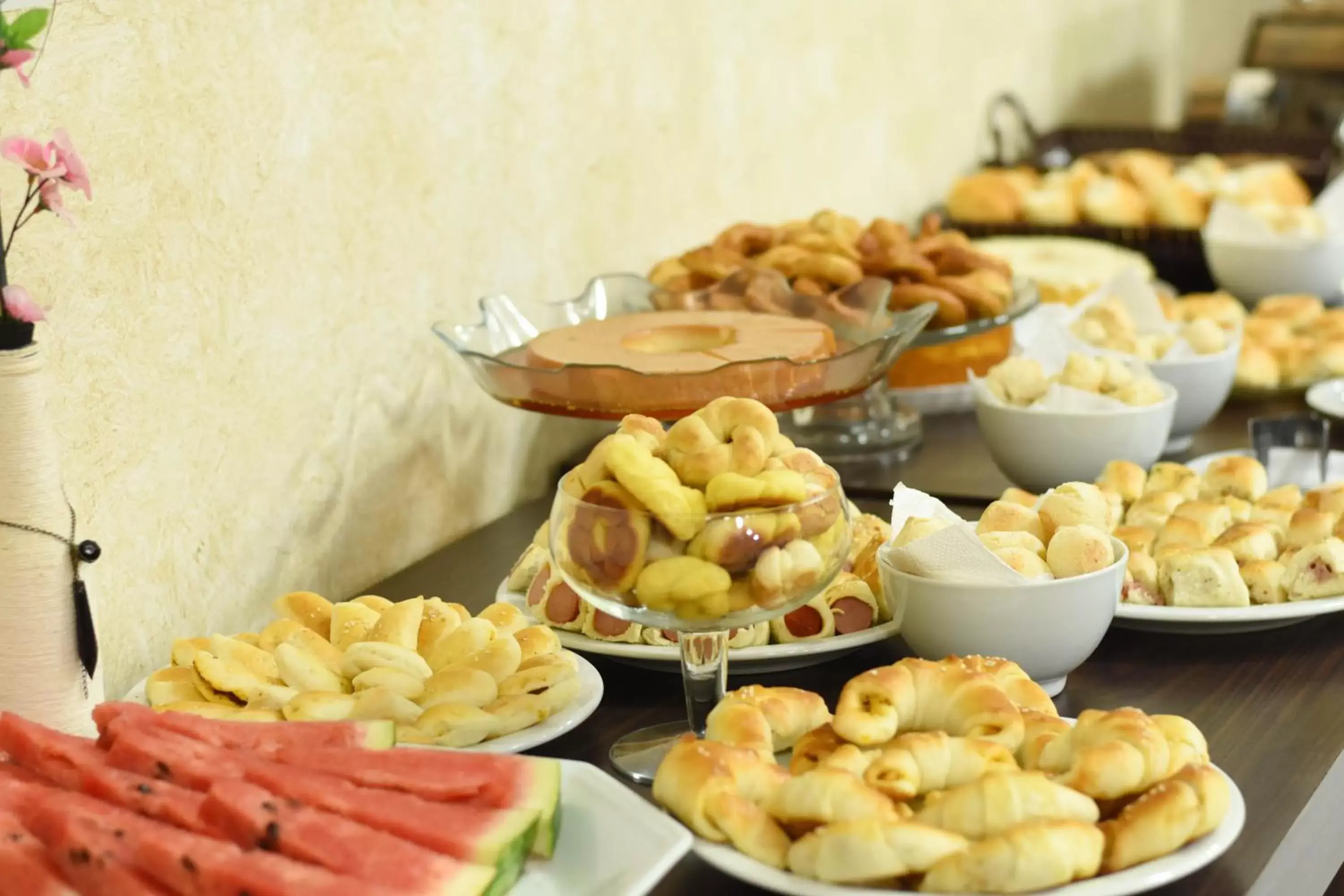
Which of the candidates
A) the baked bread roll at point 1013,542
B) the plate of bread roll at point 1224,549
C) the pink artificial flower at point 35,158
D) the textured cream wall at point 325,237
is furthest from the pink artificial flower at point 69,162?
the plate of bread roll at point 1224,549

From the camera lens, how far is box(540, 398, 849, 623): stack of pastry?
0.88 m

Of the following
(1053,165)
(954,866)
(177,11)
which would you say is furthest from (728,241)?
(1053,165)

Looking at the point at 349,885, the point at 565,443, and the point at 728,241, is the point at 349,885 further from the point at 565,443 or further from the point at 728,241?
the point at 728,241

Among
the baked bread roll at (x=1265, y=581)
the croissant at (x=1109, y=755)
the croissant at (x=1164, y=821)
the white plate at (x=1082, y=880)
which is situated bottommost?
the baked bread roll at (x=1265, y=581)

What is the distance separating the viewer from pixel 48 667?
936 millimetres

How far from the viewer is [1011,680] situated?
0.98m

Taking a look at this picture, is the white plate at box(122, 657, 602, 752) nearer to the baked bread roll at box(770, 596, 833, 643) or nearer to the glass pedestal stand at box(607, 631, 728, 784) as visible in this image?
the glass pedestal stand at box(607, 631, 728, 784)

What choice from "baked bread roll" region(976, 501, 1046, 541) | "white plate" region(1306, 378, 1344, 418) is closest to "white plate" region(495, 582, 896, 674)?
"baked bread roll" region(976, 501, 1046, 541)

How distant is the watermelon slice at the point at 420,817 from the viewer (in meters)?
0.79

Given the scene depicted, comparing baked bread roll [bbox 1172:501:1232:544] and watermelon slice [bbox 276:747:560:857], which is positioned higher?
watermelon slice [bbox 276:747:560:857]

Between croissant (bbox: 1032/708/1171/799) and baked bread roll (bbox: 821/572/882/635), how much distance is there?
0.28 m

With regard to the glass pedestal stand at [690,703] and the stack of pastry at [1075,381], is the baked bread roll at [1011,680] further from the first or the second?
the stack of pastry at [1075,381]

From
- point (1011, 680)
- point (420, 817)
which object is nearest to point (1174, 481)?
point (1011, 680)

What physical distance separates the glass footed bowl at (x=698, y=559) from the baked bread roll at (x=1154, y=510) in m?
0.50
